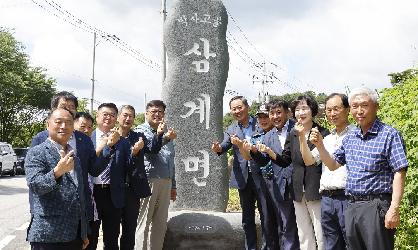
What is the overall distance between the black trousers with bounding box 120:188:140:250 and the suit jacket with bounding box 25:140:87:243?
1.37 meters

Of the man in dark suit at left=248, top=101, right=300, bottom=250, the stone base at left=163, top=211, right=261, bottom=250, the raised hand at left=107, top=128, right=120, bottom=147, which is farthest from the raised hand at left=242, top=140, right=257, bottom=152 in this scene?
the raised hand at left=107, top=128, right=120, bottom=147

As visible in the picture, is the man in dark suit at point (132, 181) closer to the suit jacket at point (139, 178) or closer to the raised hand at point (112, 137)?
the suit jacket at point (139, 178)

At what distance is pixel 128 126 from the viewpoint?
4.89m

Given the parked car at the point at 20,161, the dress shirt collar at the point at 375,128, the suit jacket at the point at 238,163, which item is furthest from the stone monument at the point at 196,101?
the parked car at the point at 20,161

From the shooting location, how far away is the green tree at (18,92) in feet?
82.4

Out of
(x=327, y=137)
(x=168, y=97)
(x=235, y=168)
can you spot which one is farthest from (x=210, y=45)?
(x=327, y=137)

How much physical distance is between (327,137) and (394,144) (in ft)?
3.34

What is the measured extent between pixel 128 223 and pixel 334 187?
202 centimetres

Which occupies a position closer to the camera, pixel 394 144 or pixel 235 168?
pixel 394 144

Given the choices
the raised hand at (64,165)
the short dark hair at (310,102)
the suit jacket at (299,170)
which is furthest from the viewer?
the short dark hair at (310,102)

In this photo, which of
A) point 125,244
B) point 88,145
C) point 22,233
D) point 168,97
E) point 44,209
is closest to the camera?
point 44,209

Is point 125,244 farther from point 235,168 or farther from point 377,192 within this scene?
point 377,192

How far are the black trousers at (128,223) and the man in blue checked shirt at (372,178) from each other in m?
2.15

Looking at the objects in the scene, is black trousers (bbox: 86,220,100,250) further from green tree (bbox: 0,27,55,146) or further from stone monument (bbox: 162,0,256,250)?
green tree (bbox: 0,27,55,146)
